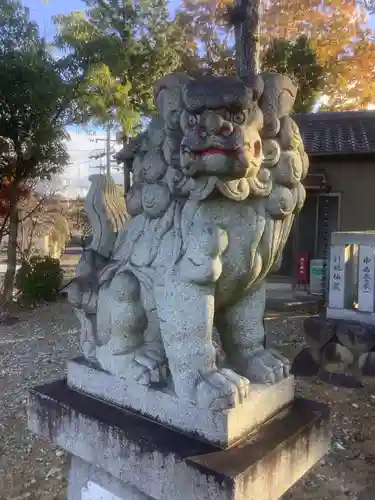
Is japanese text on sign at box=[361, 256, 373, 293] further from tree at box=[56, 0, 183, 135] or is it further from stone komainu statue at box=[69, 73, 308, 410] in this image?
tree at box=[56, 0, 183, 135]

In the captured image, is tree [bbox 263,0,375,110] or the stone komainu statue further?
tree [bbox 263,0,375,110]

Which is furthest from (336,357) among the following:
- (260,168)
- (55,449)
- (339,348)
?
(260,168)

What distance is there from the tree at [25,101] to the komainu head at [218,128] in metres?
5.06

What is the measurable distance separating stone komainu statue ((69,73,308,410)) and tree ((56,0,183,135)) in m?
5.16

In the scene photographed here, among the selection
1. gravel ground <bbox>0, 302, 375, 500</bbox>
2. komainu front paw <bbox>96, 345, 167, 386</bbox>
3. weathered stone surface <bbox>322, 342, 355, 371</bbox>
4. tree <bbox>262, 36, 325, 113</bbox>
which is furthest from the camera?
tree <bbox>262, 36, 325, 113</bbox>

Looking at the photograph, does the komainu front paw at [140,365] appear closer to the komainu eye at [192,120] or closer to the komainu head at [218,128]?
the komainu head at [218,128]

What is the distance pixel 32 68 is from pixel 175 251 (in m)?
5.19

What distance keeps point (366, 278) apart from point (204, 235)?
10.2 ft

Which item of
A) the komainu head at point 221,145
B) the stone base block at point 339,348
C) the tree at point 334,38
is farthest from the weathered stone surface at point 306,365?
the tree at point 334,38

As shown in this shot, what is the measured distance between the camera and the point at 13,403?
12.1 ft

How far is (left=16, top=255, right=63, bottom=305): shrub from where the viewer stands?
7.26 m

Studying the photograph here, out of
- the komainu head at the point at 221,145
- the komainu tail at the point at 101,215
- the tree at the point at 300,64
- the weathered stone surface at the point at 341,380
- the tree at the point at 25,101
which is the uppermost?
the tree at the point at 300,64

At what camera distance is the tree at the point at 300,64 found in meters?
10.2

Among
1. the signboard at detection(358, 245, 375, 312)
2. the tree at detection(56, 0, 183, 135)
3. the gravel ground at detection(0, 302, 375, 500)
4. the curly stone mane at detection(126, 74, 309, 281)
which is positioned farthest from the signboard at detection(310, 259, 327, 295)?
the curly stone mane at detection(126, 74, 309, 281)
